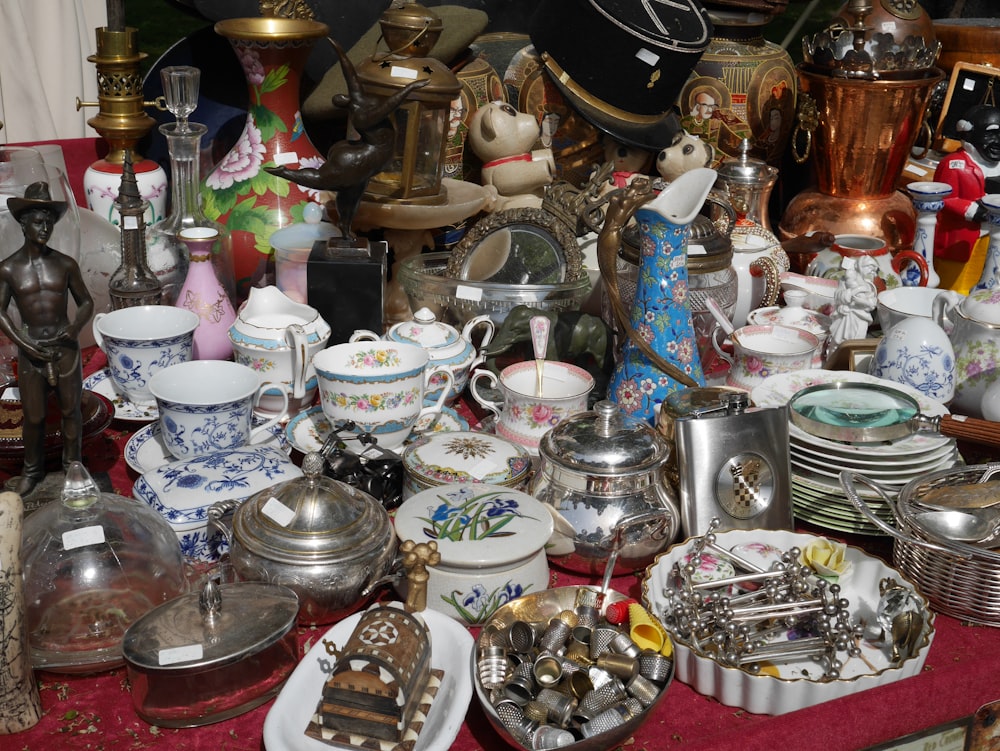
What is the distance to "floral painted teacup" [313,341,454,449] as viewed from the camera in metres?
1.54

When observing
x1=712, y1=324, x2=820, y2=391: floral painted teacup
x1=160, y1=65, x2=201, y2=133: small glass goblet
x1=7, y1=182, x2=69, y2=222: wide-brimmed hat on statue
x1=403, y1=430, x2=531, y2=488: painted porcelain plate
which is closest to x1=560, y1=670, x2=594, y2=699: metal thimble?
x1=403, y1=430, x2=531, y2=488: painted porcelain plate

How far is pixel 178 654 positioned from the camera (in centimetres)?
110

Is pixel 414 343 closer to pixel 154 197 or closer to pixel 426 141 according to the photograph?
pixel 426 141

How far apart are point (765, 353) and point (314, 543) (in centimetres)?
87

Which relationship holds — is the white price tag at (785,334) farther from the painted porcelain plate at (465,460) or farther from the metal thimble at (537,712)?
the metal thimble at (537,712)

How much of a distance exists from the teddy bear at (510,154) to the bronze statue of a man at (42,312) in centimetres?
115

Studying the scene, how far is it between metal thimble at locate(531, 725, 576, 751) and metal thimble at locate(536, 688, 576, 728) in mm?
17

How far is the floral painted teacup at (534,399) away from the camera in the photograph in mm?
1589

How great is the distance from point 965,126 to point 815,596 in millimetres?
1911

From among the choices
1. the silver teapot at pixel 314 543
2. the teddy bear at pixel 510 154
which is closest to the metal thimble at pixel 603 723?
the silver teapot at pixel 314 543

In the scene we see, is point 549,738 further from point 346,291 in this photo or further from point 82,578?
point 346,291

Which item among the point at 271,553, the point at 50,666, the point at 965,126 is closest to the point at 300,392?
the point at 271,553

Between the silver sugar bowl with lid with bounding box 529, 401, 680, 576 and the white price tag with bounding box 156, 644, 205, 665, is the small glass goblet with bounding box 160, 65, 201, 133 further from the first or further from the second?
the white price tag with bounding box 156, 644, 205, 665

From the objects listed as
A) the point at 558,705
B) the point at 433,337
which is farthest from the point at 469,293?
the point at 558,705
